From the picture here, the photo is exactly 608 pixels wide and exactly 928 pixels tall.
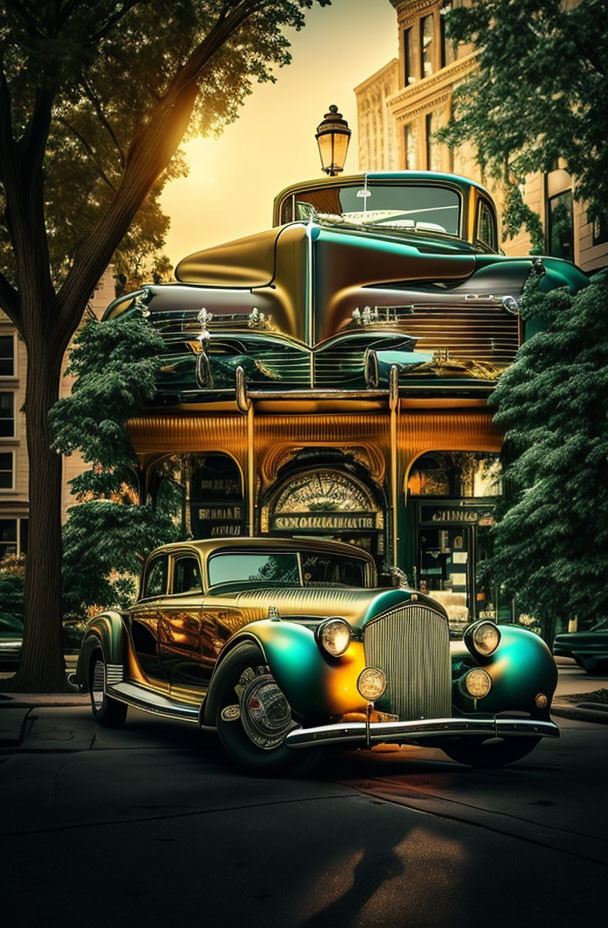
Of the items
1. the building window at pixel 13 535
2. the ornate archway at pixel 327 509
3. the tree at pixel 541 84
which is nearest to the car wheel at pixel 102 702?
the ornate archway at pixel 327 509

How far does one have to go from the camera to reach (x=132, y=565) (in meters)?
17.7

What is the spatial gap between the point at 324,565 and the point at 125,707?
2.50 metres

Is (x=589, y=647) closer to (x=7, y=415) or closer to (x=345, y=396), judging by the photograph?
(x=345, y=396)

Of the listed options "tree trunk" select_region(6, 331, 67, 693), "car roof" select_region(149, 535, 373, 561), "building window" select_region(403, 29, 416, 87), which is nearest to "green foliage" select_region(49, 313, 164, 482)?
"tree trunk" select_region(6, 331, 67, 693)

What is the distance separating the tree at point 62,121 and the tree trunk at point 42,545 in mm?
13

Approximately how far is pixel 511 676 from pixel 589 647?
933 centimetres

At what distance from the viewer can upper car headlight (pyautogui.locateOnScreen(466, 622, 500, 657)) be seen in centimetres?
900

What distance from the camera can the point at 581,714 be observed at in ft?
42.3

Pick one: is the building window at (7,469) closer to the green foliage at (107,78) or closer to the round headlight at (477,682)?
the green foliage at (107,78)

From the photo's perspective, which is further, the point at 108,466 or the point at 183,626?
the point at 108,466

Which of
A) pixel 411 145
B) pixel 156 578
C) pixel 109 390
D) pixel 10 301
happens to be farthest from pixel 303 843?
pixel 411 145

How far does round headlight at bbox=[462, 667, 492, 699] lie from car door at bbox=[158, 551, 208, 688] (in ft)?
6.75

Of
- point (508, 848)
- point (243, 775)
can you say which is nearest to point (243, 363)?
point (243, 775)

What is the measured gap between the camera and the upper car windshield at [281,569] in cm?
1022
